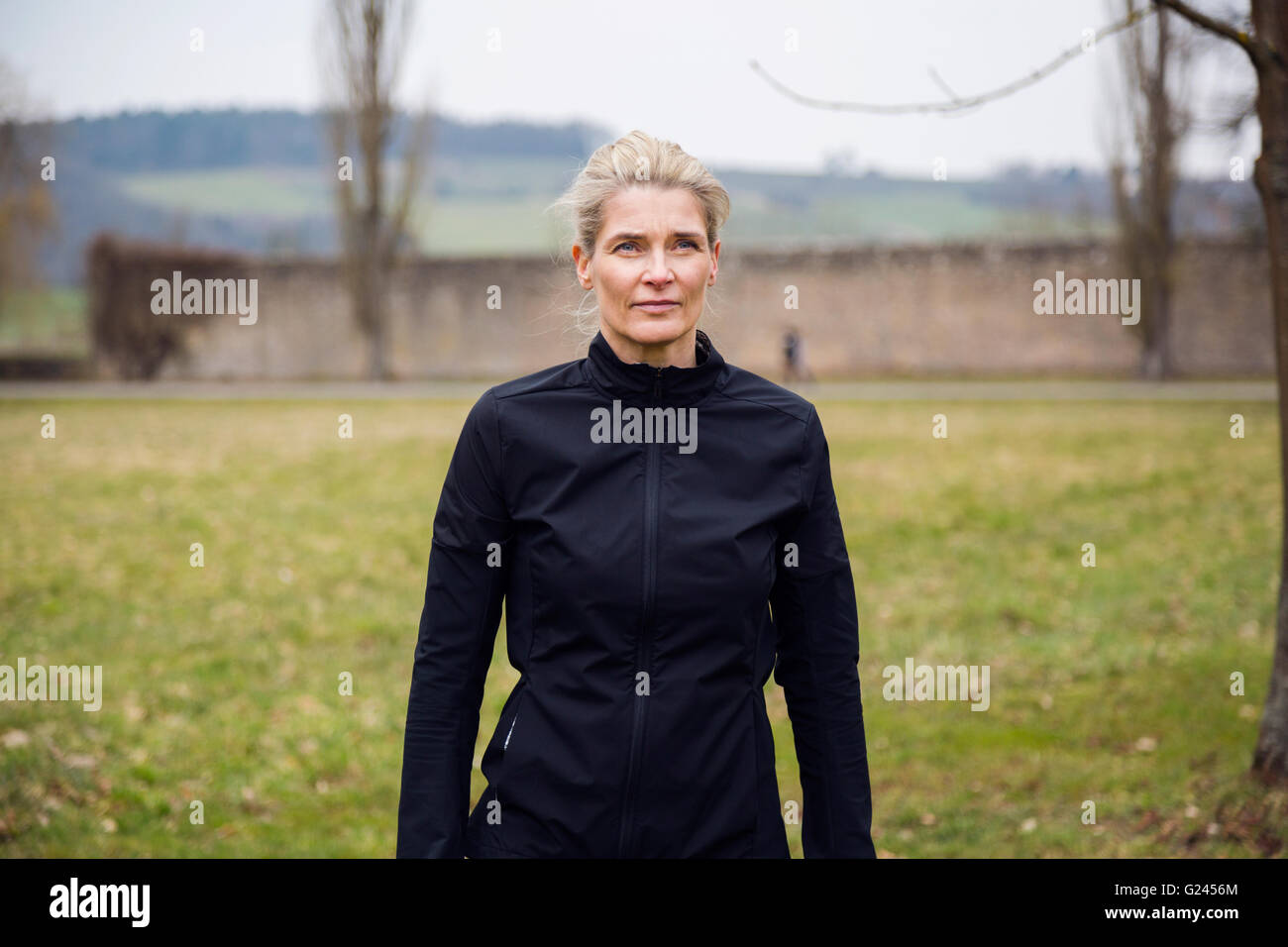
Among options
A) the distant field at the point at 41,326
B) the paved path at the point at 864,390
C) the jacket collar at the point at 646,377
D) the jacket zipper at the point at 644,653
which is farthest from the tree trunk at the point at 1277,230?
the distant field at the point at 41,326

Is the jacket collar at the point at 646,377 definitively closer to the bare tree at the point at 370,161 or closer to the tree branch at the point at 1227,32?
the tree branch at the point at 1227,32

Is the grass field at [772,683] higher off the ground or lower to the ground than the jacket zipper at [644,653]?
lower

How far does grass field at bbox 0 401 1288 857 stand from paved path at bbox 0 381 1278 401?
7.45 meters

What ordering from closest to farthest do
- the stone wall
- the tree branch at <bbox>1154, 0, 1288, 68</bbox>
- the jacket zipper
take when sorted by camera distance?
the jacket zipper
the tree branch at <bbox>1154, 0, 1288, 68</bbox>
the stone wall

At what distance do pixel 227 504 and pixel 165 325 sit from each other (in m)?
23.2

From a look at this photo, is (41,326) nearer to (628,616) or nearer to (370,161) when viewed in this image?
(370,161)

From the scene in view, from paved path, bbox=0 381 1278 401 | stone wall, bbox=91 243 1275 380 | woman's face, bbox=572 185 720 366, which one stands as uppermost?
stone wall, bbox=91 243 1275 380

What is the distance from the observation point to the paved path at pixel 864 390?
22125mm

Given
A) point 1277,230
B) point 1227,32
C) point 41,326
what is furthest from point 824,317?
point 41,326

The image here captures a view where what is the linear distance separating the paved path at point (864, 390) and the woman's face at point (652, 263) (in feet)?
66.0

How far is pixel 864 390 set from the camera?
2503 cm

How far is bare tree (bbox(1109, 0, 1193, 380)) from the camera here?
76.3 ft

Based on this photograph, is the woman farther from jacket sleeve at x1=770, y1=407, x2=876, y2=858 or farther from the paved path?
the paved path

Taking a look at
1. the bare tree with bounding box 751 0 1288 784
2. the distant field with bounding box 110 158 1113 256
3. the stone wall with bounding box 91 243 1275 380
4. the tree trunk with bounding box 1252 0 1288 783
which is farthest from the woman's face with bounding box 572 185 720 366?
the distant field with bounding box 110 158 1113 256
